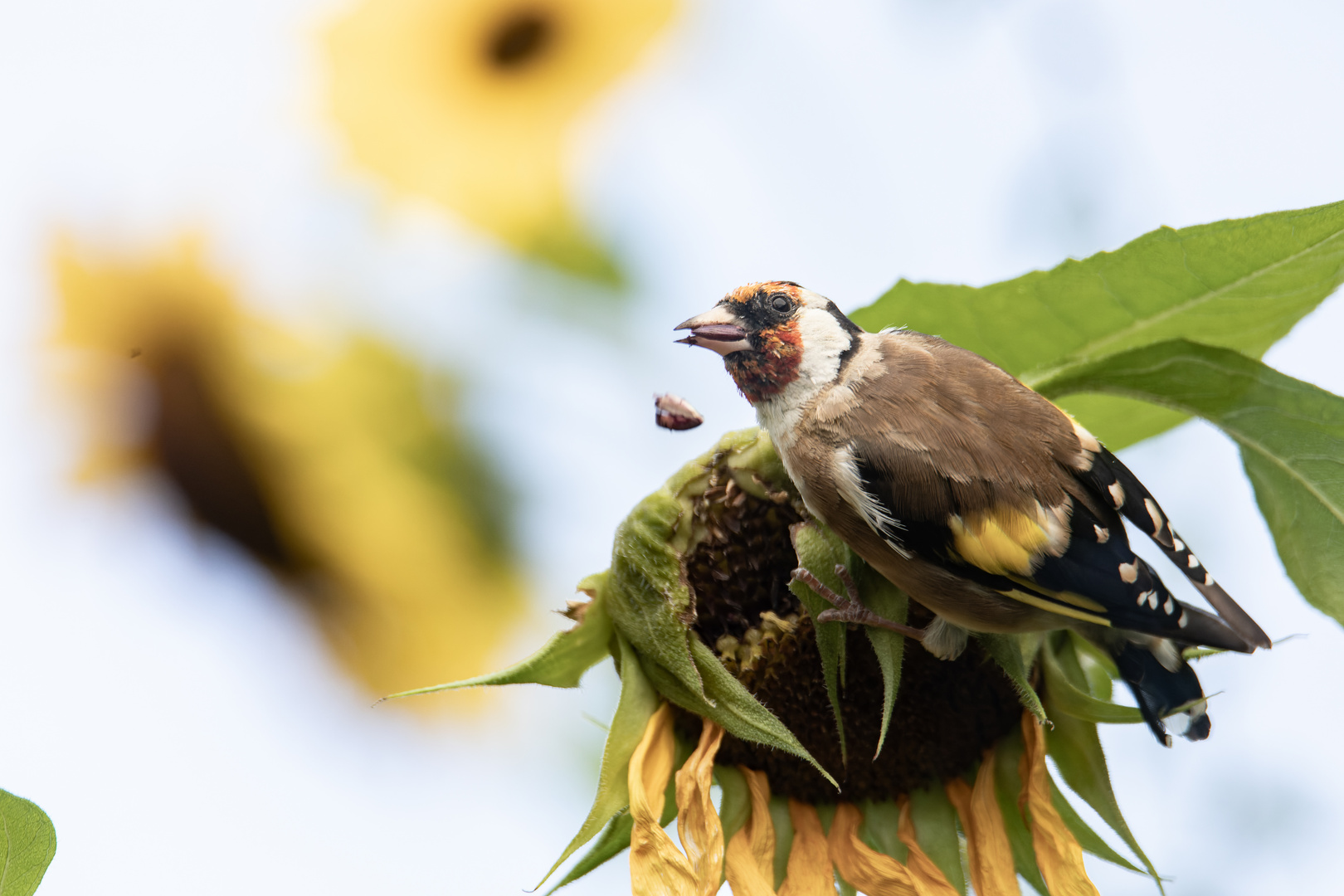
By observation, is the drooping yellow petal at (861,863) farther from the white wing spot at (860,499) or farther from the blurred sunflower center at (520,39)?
the blurred sunflower center at (520,39)

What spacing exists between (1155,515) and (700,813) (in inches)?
23.5

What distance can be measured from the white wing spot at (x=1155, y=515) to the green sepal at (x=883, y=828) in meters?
0.51

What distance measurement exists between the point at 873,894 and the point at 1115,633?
430 mm

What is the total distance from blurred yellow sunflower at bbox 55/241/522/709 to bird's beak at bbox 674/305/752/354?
165cm

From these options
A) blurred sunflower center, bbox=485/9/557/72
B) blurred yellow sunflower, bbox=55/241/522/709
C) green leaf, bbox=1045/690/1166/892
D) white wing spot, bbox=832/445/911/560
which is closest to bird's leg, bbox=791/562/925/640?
white wing spot, bbox=832/445/911/560

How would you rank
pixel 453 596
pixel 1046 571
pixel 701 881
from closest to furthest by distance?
1. pixel 1046 571
2. pixel 701 881
3. pixel 453 596

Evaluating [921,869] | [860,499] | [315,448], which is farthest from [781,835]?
[315,448]

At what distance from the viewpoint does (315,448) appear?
262 cm

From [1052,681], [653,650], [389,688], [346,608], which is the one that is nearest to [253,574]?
[346,608]

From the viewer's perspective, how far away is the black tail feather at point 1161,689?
1.17 metres

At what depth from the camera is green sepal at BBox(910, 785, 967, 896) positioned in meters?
1.35

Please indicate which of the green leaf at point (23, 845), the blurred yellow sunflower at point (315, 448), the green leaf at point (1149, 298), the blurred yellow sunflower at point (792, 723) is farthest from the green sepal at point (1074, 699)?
the blurred yellow sunflower at point (315, 448)

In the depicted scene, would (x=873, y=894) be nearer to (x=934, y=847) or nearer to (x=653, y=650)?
(x=934, y=847)

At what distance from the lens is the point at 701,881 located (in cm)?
121
